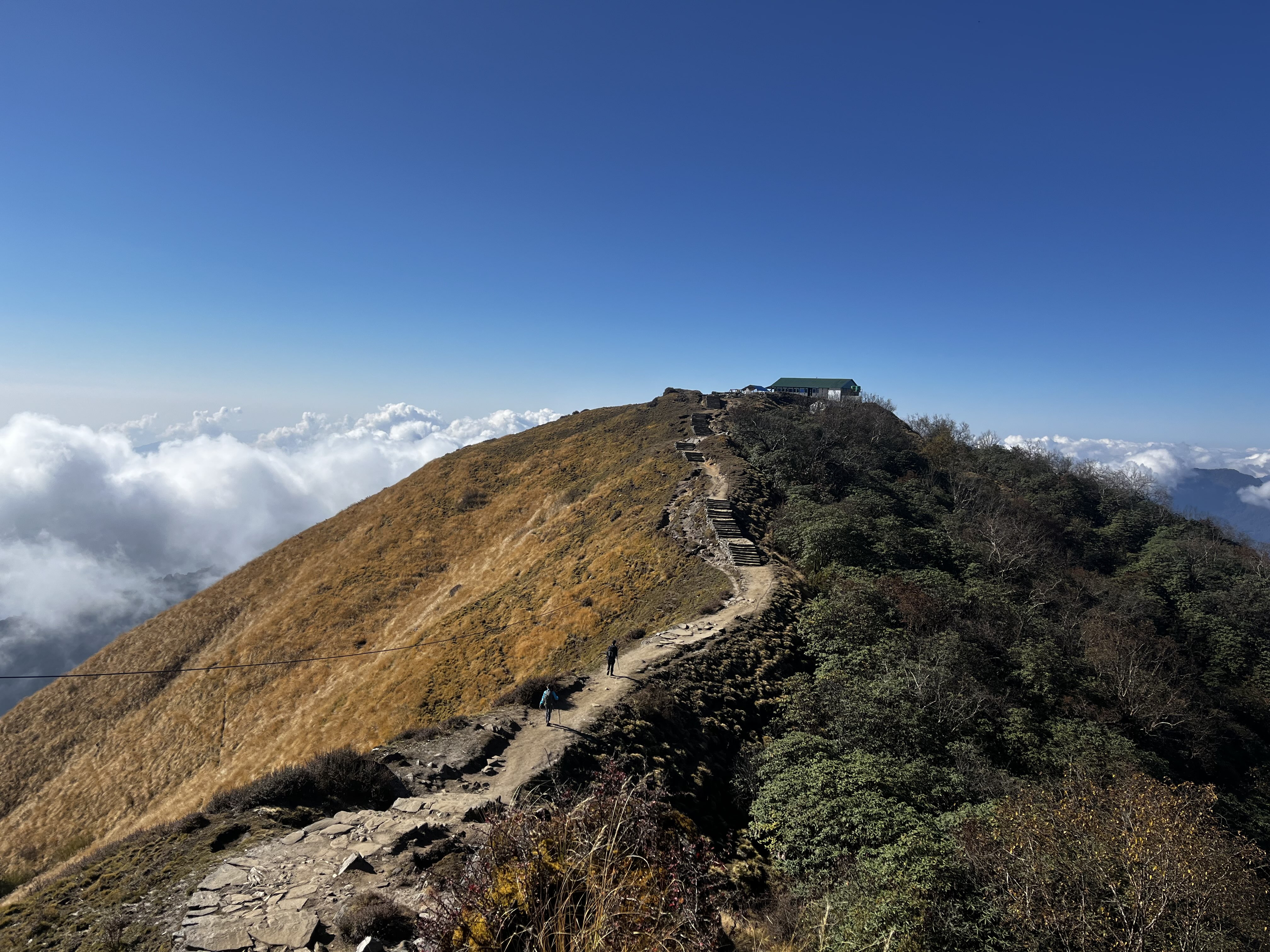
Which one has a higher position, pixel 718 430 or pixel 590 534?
pixel 718 430

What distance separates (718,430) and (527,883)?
170 feet

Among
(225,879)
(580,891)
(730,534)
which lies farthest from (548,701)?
(730,534)

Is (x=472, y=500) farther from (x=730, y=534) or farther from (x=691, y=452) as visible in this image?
(x=730, y=534)

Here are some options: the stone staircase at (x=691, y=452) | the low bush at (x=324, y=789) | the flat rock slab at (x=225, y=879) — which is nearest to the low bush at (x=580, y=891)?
the flat rock slab at (x=225, y=879)

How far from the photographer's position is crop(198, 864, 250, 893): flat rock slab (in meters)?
8.59

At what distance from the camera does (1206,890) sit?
22.8 ft

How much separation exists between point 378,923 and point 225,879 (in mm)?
3711

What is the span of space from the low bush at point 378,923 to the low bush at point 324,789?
4949 mm

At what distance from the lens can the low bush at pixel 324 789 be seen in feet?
37.7

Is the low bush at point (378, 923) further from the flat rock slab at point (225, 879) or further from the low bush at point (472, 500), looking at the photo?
the low bush at point (472, 500)

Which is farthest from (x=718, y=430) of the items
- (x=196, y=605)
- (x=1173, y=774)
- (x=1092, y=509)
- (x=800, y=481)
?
(x=196, y=605)

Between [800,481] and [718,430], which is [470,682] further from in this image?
[718,430]

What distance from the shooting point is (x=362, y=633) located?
39531 mm

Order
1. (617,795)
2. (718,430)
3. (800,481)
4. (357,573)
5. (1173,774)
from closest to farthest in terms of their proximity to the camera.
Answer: (617,795), (1173,774), (800,481), (357,573), (718,430)
